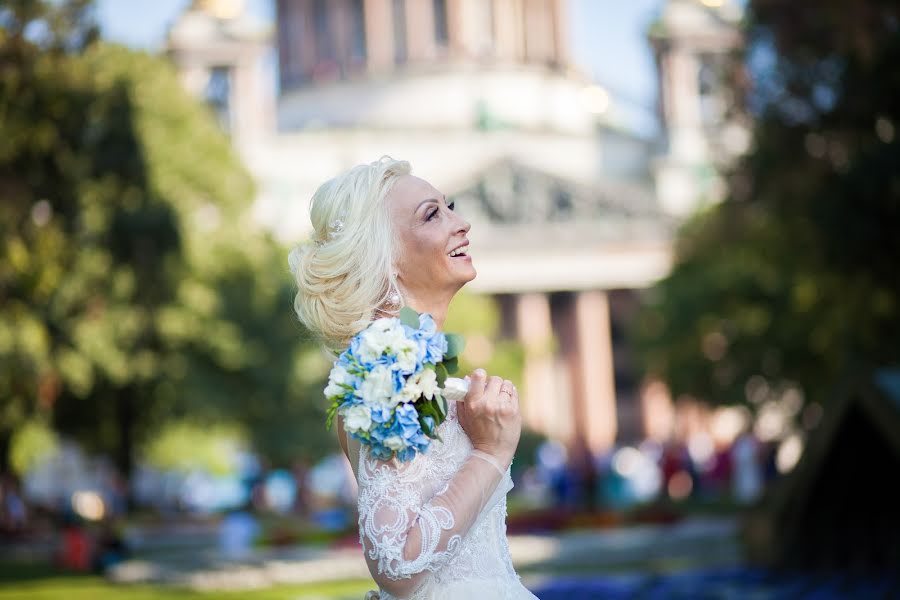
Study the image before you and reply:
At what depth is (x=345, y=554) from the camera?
23.0 meters

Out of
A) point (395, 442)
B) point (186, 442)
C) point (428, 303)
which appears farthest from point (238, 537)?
point (395, 442)

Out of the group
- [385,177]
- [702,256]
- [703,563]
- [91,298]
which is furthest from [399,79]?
[385,177]

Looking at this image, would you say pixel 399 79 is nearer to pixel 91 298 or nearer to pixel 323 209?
pixel 91 298

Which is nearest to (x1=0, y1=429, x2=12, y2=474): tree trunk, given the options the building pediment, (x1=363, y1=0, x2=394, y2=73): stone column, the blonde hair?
the building pediment

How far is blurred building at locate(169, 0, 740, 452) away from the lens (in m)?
63.0

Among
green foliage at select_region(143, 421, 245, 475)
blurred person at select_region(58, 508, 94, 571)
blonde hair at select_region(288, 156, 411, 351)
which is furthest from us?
green foliage at select_region(143, 421, 245, 475)

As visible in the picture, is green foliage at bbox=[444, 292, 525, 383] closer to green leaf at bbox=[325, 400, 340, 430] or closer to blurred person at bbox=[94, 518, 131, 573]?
blurred person at bbox=[94, 518, 131, 573]

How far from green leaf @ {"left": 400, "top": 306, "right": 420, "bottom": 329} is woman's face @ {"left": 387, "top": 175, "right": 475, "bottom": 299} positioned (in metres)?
0.20

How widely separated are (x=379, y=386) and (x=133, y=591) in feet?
53.4

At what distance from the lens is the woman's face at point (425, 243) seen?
11.8ft

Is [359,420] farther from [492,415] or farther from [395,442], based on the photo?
[492,415]

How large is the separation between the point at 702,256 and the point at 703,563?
2196 centimetres

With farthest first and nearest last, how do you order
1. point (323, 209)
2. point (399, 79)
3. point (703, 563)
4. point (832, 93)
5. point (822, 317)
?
point (399, 79) < point (822, 317) < point (832, 93) < point (703, 563) < point (323, 209)

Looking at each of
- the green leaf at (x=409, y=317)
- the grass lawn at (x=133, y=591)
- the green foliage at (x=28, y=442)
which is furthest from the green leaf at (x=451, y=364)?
the green foliage at (x=28, y=442)
